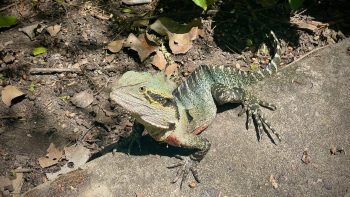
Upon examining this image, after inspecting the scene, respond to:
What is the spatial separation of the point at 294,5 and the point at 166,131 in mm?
2181

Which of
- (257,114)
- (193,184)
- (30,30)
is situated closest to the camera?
(193,184)

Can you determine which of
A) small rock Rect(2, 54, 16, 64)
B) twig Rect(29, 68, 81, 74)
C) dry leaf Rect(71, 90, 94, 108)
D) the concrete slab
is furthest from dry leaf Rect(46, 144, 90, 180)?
small rock Rect(2, 54, 16, 64)

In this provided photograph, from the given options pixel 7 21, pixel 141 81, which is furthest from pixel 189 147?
pixel 7 21

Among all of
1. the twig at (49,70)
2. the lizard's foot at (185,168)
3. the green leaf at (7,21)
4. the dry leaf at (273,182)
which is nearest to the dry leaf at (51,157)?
the twig at (49,70)

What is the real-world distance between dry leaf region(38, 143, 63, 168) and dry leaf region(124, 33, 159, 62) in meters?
1.58

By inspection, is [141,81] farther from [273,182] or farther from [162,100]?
[273,182]

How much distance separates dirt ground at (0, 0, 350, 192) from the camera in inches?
200

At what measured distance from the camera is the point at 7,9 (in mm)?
6090

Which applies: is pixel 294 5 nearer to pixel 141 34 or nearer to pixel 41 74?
pixel 141 34

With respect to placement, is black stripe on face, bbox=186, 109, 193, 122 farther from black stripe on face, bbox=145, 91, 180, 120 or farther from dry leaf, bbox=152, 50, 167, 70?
dry leaf, bbox=152, 50, 167, 70

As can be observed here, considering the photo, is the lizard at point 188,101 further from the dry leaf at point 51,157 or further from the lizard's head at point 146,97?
the dry leaf at point 51,157

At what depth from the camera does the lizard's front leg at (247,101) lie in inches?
187

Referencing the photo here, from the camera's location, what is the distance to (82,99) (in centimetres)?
534

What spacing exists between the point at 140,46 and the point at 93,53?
0.64m
